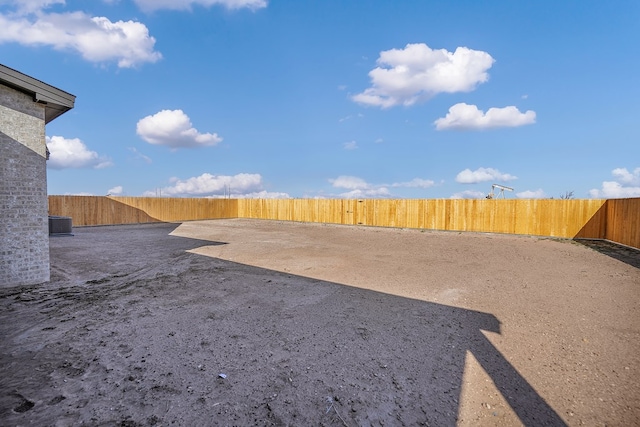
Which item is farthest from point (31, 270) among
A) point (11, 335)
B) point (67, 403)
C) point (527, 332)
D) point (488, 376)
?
point (527, 332)

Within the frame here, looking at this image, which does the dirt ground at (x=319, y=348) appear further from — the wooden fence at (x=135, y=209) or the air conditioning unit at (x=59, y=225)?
the wooden fence at (x=135, y=209)

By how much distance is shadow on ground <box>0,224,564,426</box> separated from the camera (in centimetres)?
250

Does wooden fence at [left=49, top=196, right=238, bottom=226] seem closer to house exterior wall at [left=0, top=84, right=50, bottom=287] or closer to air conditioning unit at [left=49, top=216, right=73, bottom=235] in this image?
air conditioning unit at [left=49, top=216, right=73, bottom=235]

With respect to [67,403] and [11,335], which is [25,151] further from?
[67,403]

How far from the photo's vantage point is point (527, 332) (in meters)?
4.08

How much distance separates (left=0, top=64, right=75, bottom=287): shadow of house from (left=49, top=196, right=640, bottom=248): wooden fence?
635 inches

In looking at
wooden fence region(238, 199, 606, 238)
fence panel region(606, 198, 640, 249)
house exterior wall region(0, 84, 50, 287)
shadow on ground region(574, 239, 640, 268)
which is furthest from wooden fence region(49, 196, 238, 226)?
fence panel region(606, 198, 640, 249)

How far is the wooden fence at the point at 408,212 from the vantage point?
13.1 m

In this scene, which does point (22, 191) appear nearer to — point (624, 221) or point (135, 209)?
point (135, 209)

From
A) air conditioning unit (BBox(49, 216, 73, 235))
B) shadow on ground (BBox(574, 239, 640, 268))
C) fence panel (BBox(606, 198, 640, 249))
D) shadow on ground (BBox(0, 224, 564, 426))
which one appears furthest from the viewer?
air conditioning unit (BBox(49, 216, 73, 235))

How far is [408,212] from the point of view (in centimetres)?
1812

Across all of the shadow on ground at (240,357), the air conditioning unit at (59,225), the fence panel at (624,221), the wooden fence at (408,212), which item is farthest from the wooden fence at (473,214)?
the air conditioning unit at (59,225)

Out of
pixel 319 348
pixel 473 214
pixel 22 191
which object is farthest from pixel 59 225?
pixel 473 214

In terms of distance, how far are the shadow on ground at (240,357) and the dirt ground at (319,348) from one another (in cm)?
2
